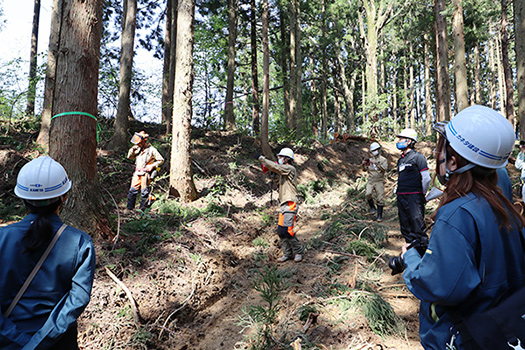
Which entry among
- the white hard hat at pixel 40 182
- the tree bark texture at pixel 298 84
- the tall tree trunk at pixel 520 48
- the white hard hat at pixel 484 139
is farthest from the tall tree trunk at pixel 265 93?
the white hard hat at pixel 484 139

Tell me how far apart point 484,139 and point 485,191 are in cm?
25

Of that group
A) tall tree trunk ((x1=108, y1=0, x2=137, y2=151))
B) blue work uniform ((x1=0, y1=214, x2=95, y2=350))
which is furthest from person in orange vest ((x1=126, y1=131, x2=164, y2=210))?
blue work uniform ((x1=0, y1=214, x2=95, y2=350))

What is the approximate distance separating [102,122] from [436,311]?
14889 mm

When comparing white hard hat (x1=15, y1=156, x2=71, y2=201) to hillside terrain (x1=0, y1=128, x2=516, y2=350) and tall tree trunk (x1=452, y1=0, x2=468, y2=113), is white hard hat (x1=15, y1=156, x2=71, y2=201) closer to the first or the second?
hillside terrain (x1=0, y1=128, x2=516, y2=350)

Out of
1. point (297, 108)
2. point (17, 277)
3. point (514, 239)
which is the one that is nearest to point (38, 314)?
point (17, 277)

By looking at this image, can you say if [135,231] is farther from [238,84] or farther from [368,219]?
[238,84]

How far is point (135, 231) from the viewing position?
5.86m

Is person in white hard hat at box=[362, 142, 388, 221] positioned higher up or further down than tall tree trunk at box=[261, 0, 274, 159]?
further down

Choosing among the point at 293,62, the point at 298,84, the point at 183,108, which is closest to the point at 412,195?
the point at 183,108

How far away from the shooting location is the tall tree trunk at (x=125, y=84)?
430 inches

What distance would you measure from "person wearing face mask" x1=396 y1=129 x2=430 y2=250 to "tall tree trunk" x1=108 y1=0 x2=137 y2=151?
924 cm

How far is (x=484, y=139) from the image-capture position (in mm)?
1495

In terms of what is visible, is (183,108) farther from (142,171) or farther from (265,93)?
(265,93)

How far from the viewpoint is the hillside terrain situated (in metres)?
3.66
